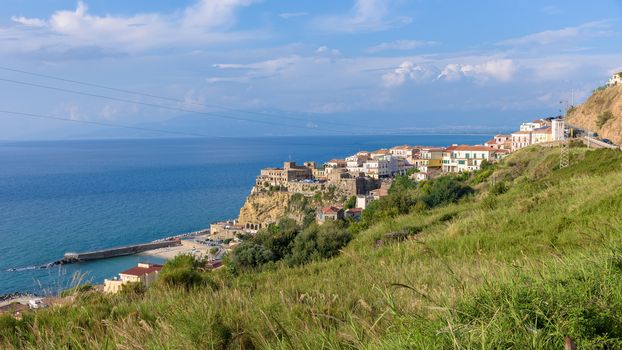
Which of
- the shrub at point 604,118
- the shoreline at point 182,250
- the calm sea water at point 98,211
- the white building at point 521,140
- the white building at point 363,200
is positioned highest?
the shrub at point 604,118

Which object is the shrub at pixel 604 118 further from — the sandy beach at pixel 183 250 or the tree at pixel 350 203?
the sandy beach at pixel 183 250

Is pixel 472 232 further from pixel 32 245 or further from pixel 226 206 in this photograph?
pixel 226 206

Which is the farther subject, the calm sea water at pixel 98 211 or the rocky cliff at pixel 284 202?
the rocky cliff at pixel 284 202

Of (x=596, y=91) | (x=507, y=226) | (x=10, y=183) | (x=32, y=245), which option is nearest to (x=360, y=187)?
(x=596, y=91)

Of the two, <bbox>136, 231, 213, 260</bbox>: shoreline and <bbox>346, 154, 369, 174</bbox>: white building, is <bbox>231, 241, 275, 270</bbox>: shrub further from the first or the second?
<bbox>346, 154, 369, 174</bbox>: white building

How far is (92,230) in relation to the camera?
40906mm

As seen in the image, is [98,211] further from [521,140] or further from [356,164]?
[521,140]

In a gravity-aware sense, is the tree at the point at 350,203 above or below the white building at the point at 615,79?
below

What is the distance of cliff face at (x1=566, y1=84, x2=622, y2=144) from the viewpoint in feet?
108

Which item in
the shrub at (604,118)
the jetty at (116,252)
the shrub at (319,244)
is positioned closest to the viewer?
the shrub at (319,244)

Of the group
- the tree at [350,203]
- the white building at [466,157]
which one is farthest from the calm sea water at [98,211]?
the white building at [466,157]

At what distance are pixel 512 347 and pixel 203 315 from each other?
1.66m

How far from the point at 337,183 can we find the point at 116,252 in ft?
64.6

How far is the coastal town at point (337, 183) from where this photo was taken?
110ft
